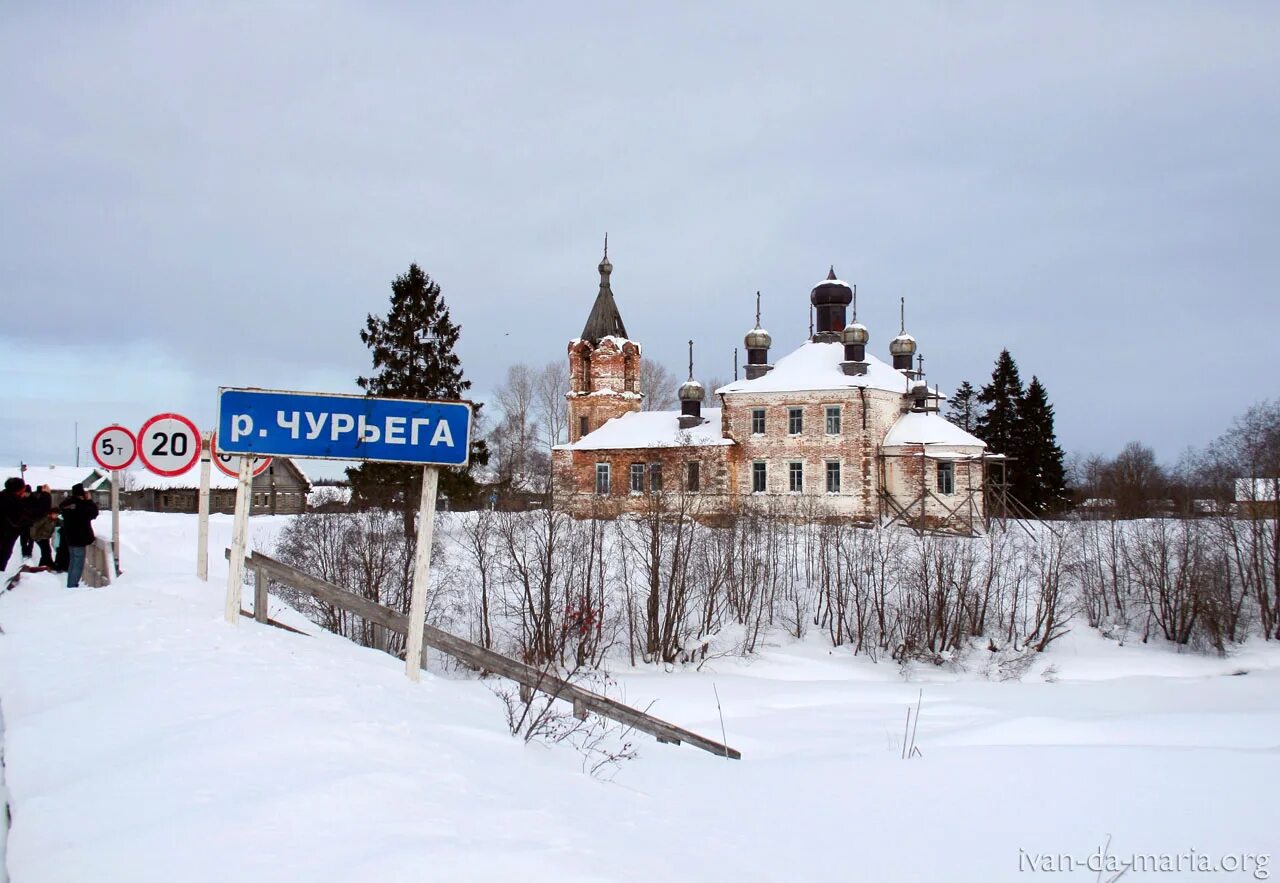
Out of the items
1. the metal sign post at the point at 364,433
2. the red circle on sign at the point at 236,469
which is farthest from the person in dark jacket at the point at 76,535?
the metal sign post at the point at 364,433

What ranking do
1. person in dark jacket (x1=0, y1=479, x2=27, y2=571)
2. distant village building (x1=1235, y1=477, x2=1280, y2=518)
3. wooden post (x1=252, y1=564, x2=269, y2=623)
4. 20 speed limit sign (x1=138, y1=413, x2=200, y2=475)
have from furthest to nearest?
distant village building (x1=1235, y1=477, x2=1280, y2=518) → person in dark jacket (x1=0, y1=479, x2=27, y2=571) → 20 speed limit sign (x1=138, y1=413, x2=200, y2=475) → wooden post (x1=252, y1=564, x2=269, y2=623)

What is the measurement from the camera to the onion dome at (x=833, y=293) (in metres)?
52.4

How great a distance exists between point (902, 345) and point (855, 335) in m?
7.87

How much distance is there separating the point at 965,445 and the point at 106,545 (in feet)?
128

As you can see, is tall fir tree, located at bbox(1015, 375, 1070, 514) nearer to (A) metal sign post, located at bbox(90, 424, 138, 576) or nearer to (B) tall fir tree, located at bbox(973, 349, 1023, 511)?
(B) tall fir tree, located at bbox(973, 349, 1023, 511)

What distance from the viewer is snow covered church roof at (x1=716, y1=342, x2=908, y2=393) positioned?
46900 millimetres

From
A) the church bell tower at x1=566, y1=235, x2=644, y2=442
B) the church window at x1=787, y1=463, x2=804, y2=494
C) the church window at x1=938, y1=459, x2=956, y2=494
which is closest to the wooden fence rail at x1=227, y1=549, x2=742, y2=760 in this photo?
the church window at x1=938, y1=459, x2=956, y2=494

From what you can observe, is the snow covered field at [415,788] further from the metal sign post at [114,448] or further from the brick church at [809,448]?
the brick church at [809,448]

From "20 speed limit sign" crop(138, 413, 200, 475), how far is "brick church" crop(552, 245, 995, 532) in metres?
30.6

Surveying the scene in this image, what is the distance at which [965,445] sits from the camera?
44.9m

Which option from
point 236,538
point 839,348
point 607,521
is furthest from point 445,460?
point 839,348

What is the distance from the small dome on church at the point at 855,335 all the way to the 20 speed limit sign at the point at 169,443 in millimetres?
40012

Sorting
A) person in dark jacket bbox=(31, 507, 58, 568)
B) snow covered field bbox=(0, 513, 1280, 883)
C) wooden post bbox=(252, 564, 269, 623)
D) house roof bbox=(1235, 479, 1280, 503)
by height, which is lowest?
snow covered field bbox=(0, 513, 1280, 883)

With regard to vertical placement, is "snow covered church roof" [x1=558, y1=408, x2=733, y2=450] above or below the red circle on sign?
above
